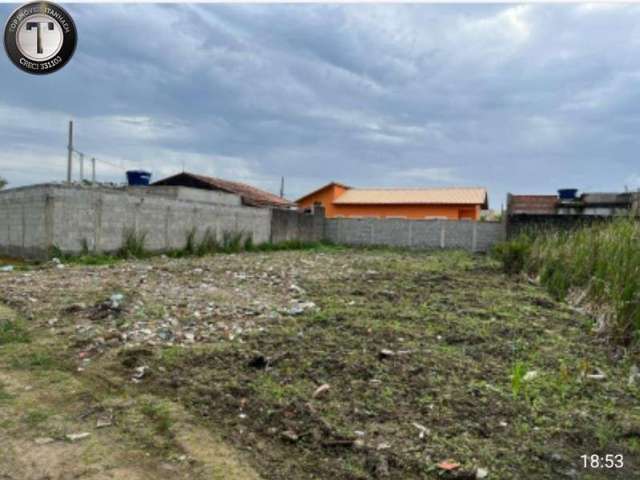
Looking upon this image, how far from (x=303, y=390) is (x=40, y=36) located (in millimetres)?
4198

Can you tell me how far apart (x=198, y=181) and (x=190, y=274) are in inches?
424

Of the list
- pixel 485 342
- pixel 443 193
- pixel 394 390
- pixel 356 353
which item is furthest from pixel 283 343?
pixel 443 193

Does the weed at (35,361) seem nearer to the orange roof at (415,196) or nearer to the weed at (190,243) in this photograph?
the weed at (190,243)

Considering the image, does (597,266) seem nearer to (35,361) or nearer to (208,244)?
(35,361)

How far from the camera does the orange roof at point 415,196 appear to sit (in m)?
21.8

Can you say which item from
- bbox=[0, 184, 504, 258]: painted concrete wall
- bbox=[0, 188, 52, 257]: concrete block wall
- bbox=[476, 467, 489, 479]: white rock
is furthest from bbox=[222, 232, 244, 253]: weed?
bbox=[476, 467, 489, 479]: white rock

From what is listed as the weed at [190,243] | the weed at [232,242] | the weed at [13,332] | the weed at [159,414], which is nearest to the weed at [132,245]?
the weed at [190,243]

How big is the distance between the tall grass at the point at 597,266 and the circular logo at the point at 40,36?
5.50 meters

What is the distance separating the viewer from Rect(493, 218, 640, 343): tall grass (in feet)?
12.7

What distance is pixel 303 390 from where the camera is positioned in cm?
264

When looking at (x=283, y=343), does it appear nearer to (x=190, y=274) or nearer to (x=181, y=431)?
(x=181, y=431)

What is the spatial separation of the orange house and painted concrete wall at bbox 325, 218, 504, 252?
13.2 feet

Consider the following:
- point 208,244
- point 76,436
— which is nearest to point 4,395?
point 76,436

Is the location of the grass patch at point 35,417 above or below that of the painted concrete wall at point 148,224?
below
